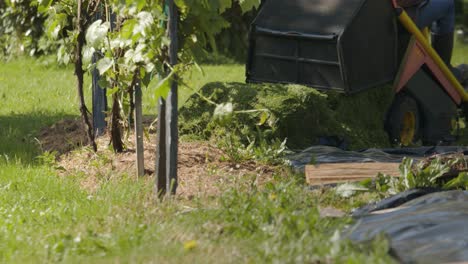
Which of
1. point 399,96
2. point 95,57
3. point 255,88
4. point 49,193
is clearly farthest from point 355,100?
point 49,193

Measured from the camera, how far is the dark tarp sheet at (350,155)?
6.80 m

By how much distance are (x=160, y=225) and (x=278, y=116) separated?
286 cm

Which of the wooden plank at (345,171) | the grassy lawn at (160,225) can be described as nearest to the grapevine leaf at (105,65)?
the grassy lawn at (160,225)

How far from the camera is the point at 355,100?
27.5 ft

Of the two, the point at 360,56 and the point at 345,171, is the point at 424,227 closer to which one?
the point at 345,171

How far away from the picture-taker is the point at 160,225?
4.61m

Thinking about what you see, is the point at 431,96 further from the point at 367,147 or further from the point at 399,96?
the point at 367,147

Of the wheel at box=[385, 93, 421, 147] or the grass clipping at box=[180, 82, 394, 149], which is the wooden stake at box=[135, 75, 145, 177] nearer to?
the grass clipping at box=[180, 82, 394, 149]

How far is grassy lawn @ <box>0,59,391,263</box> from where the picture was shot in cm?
406

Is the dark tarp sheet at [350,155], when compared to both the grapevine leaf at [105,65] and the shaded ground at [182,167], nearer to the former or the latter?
the shaded ground at [182,167]

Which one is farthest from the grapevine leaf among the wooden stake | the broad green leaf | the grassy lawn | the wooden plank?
the wooden plank

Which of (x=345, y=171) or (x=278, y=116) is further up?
(x=278, y=116)

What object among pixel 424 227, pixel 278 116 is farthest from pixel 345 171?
pixel 424 227

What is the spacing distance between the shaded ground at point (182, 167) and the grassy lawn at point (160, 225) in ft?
0.47
